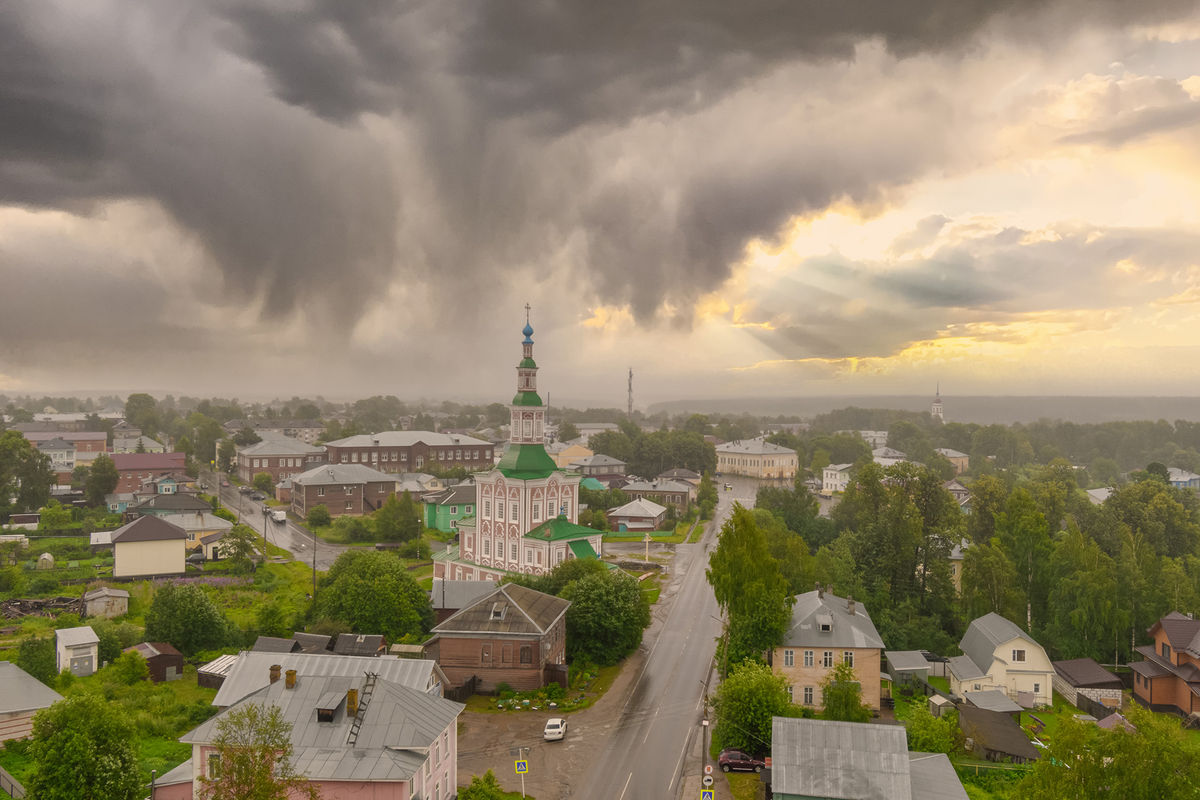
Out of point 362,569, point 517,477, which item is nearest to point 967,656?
point 517,477

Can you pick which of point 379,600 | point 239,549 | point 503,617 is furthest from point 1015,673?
point 239,549

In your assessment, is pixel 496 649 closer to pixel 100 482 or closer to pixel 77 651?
pixel 77 651

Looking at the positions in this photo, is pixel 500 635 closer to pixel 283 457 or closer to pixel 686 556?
pixel 686 556

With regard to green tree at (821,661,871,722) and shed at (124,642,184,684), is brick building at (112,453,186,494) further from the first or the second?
green tree at (821,661,871,722)

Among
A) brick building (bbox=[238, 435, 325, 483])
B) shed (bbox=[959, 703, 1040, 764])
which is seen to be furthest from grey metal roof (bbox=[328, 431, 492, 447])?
shed (bbox=[959, 703, 1040, 764])

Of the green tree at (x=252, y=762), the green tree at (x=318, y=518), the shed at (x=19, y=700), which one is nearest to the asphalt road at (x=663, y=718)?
the green tree at (x=252, y=762)

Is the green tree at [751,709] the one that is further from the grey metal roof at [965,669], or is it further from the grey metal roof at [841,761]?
the grey metal roof at [965,669]
